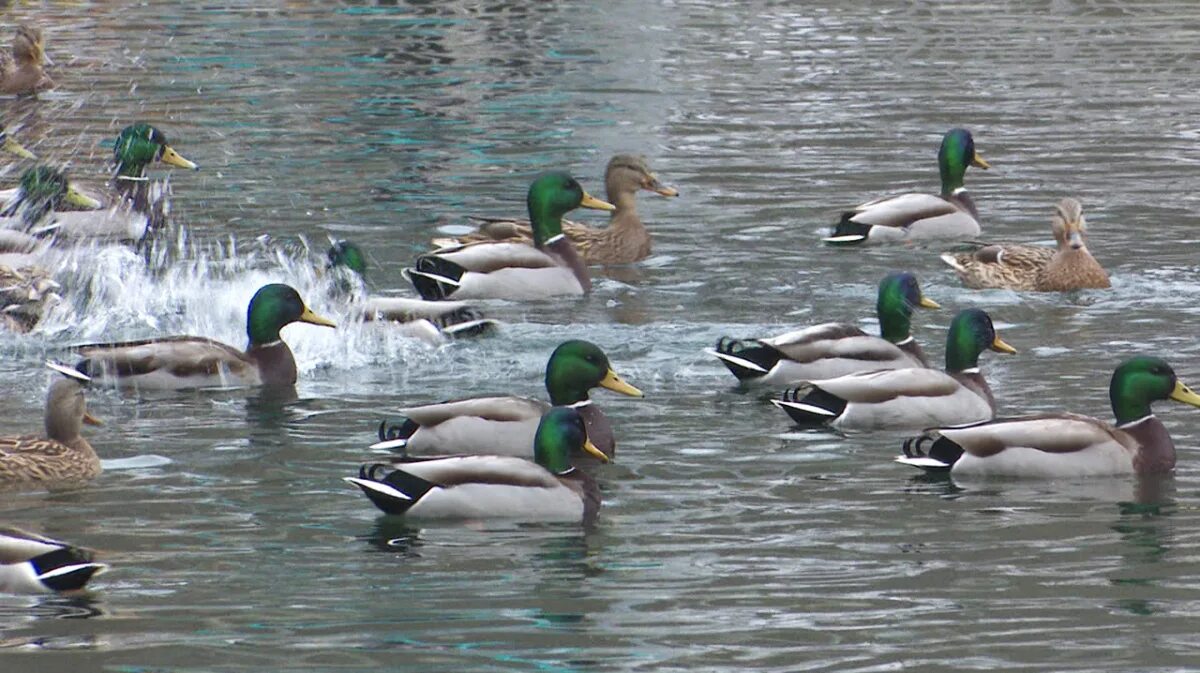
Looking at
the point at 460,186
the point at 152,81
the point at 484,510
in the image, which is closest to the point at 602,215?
the point at 460,186

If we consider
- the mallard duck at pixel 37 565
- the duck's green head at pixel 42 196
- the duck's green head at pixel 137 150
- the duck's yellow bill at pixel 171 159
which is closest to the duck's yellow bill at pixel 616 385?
the mallard duck at pixel 37 565

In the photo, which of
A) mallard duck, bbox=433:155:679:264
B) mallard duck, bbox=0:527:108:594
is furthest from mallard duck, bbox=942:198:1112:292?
mallard duck, bbox=0:527:108:594

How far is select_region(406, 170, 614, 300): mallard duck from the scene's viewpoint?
14.8 meters

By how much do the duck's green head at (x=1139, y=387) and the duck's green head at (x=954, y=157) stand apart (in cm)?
658

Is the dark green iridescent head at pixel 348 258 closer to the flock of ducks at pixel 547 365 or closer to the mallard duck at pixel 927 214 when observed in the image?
the flock of ducks at pixel 547 365

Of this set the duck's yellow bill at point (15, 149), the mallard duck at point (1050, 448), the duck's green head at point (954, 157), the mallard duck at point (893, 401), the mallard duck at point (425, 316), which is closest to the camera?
the mallard duck at point (1050, 448)

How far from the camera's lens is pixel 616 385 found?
11062mm

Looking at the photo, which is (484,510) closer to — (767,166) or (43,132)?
(767,166)

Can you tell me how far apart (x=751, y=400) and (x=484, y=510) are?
103 inches

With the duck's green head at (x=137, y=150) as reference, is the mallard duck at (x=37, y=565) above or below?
below

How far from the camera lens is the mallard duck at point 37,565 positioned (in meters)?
8.44

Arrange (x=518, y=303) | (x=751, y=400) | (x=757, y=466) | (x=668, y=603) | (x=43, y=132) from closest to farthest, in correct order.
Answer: (x=668, y=603) < (x=757, y=466) < (x=751, y=400) < (x=518, y=303) < (x=43, y=132)

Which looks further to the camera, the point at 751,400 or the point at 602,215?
the point at 602,215

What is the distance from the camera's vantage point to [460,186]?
1861cm
